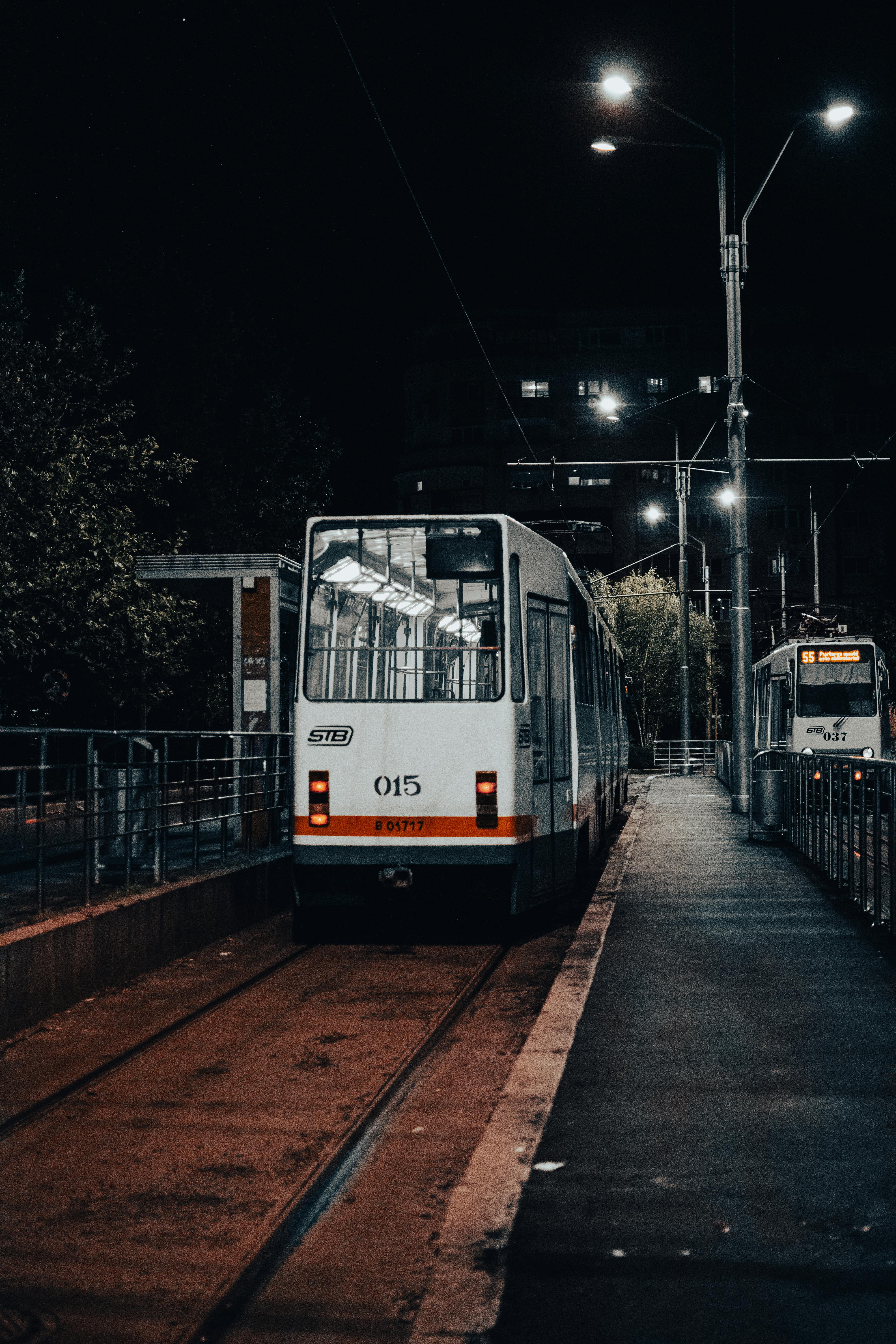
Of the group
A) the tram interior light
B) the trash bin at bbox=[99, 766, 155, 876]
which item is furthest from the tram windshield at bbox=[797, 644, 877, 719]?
the trash bin at bbox=[99, 766, 155, 876]

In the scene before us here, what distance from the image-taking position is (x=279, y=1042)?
25.5 feet

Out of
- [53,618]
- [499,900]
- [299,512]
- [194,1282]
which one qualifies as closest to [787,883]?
[499,900]

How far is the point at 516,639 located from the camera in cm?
1144

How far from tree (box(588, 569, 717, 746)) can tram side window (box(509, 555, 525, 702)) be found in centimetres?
5108

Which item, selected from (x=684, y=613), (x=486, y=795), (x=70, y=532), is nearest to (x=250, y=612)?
(x=486, y=795)

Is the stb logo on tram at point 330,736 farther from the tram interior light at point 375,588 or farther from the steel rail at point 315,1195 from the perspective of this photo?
the steel rail at point 315,1195

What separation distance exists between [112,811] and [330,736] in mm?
1883

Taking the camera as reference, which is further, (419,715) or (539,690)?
(539,690)

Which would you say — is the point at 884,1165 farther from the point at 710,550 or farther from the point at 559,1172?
the point at 710,550

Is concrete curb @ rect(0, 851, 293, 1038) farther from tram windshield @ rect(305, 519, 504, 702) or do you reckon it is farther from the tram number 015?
tram windshield @ rect(305, 519, 504, 702)

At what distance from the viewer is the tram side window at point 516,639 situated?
1138 centimetres

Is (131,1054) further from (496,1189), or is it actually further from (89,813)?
(496,1189)

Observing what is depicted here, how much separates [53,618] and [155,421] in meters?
8.76

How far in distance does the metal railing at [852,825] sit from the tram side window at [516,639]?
8.58 ft
